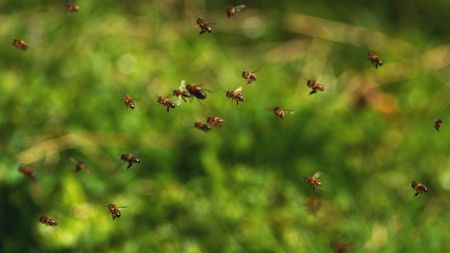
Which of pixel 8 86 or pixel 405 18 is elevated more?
pixel 405 18

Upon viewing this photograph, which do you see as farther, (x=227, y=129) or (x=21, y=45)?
(x=227, y=129)

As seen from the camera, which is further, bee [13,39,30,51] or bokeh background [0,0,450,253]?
bokeh background [0,0,450,253]

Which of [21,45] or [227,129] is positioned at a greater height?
[227,129]

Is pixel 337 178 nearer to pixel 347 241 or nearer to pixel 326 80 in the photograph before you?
pixel 347 241

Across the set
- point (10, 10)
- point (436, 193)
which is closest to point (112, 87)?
point (10, 10)

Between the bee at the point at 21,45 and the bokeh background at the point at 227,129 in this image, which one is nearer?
the bee at the point at 21,45

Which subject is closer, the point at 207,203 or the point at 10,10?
the point at 207,203

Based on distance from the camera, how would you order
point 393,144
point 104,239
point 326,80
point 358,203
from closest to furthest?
1. point 104,239
2. point 358,203
3. point 393,144
4. point 326,80

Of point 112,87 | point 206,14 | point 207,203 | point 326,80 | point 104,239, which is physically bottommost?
point 104,239
